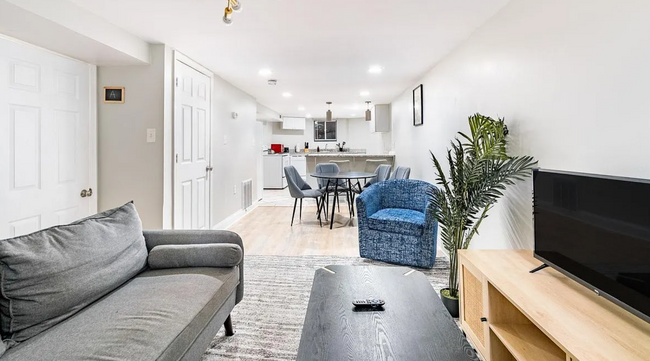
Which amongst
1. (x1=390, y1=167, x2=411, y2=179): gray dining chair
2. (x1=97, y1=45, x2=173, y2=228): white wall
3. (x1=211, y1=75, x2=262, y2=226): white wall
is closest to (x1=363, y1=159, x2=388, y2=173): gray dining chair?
(x1=390, y1=167, x2=411, y2=179): gray dining chair

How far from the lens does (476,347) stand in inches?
65.5

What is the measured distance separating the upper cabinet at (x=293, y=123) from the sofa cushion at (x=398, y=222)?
684 cm

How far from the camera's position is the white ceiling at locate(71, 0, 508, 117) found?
2.26 m

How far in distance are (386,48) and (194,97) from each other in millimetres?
2236

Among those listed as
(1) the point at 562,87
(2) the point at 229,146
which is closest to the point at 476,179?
(1) the point at 562,87

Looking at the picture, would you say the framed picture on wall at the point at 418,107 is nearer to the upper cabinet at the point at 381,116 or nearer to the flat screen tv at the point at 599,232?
the upper cabinet at the point at 381,116

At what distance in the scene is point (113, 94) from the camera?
3062mm

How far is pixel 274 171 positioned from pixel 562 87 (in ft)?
26.1

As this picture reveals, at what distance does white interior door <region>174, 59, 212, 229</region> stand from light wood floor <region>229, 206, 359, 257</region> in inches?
28.6

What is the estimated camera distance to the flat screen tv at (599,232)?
1015 millimetres

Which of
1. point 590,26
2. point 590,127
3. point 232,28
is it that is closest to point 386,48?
point 232,28

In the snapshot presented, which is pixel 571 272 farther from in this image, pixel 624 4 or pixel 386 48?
pixel 386 48

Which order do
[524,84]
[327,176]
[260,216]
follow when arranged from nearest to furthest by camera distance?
[524,84] → [327,176] → [260,216]

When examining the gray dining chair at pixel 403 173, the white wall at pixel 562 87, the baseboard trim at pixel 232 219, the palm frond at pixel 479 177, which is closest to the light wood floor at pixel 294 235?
the baseboard trim at pixel 232 219
